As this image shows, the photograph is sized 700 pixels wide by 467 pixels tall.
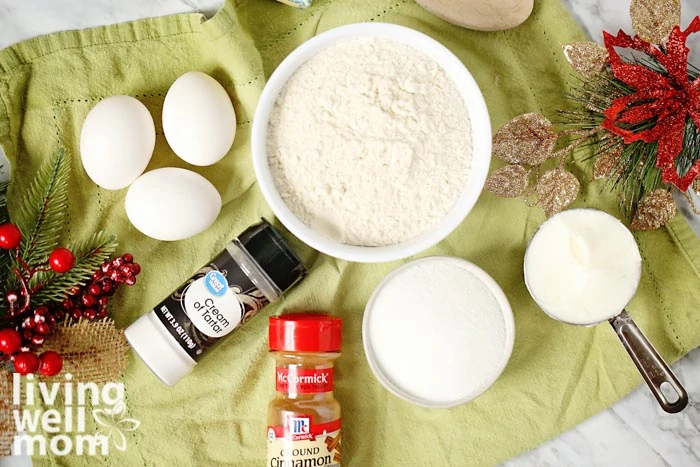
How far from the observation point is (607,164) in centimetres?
94

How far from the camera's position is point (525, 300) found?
3.32 ft

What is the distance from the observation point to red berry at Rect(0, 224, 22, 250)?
2.88 feet

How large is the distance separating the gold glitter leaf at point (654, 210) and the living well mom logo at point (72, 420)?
0.78 m

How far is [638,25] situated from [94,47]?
29.6 inches

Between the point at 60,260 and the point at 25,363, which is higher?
the point at 60,260

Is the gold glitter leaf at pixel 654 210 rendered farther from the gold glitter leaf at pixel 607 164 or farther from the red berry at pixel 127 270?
the red berry at pixel 127 270

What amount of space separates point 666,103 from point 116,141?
690mm

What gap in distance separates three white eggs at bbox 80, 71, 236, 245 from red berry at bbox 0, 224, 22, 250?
0.12 m

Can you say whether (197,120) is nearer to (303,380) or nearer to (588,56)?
(303,380)

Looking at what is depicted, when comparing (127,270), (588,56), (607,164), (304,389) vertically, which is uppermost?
(588,56)

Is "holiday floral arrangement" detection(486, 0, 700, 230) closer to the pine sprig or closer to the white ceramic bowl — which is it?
the pine sprig

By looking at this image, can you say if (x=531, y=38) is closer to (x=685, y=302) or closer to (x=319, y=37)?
(x=319, y=37)

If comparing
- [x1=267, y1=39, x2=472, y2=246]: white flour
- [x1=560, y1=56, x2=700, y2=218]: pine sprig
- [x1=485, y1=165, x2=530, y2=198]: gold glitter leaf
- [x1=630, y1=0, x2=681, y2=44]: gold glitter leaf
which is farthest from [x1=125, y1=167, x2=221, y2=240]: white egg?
[x1=630, y1=0, x2=681, y2=44]: gold glitter leaf

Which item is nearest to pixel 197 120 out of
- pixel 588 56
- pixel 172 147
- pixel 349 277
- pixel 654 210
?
pixel 172 147
